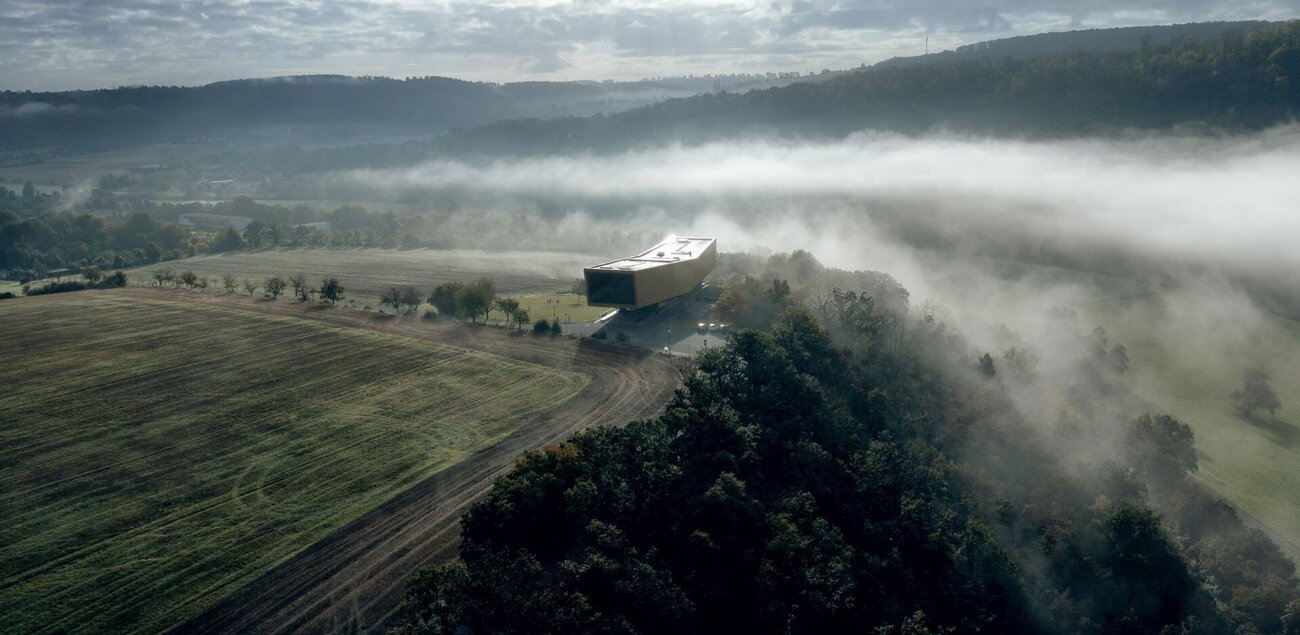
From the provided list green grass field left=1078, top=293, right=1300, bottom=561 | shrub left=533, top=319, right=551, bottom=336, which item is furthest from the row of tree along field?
green grass field left=1078, top=293, right=1300, bottom=561

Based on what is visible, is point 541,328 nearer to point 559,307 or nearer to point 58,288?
point 559,307

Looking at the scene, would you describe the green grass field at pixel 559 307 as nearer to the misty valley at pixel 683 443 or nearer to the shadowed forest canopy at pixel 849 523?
the misty valley at pixel 683 443

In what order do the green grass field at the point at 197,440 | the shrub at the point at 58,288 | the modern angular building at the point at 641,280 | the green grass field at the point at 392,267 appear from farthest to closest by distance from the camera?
the green grass field at the point at 392,267 → the shrub at the point at 58,288 → the modern angular building at the point at 641,280 → the green grass field at the point at 197,440

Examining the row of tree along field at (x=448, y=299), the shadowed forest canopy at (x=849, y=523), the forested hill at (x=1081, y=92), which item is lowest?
the shadowed forest canopy at (x=849, y=523)

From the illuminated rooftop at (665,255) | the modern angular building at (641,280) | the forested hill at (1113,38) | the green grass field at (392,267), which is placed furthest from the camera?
the forested hill at (1113,38)

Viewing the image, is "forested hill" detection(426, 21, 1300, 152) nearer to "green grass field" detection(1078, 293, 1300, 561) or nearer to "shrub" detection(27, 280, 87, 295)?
"green grass field" detection(1078, 293, 1300, 561)

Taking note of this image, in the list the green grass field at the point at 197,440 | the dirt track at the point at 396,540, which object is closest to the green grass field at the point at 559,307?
the green grass field at the point at 197,440

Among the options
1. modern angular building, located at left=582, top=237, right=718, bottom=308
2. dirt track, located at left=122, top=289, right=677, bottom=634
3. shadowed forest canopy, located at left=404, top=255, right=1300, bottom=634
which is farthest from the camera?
modern angular building, located at left=582, top=237, right=718, bottom=308
